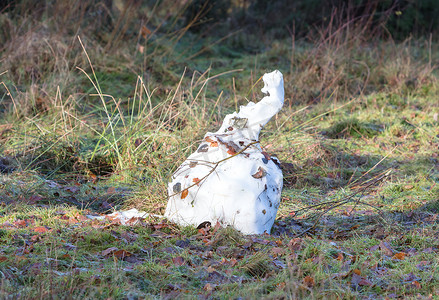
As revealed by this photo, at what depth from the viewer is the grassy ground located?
2.32 meters

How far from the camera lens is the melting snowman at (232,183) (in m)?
2.92

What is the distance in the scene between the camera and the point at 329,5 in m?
10.7

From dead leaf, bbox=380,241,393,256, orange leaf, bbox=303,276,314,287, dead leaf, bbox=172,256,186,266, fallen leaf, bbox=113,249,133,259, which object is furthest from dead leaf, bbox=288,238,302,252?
fallen leaf, bbox=113,249,133,259

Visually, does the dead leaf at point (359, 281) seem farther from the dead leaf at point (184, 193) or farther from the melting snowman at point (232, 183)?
the dead leaf at point (184, 193)

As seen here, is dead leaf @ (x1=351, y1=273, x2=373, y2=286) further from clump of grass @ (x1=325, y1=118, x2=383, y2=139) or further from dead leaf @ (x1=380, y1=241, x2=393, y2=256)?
clump of grass @ (x1=325, y1=118, x2=383, y2=139)

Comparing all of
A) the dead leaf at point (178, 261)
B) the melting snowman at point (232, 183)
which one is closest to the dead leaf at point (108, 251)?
the dead leaf at point (178, 261)

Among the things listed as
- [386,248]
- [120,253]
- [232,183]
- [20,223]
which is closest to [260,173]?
[232,183]

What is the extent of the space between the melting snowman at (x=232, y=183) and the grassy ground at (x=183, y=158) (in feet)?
0.38

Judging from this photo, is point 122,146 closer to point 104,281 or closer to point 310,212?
point 310,212

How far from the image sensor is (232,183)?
2922 mm

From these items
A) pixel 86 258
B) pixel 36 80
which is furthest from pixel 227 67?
pixel 86 258

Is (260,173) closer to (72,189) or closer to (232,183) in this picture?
(232,183)

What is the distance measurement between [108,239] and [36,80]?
3.89 meters

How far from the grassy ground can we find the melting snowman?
0.12 meters
